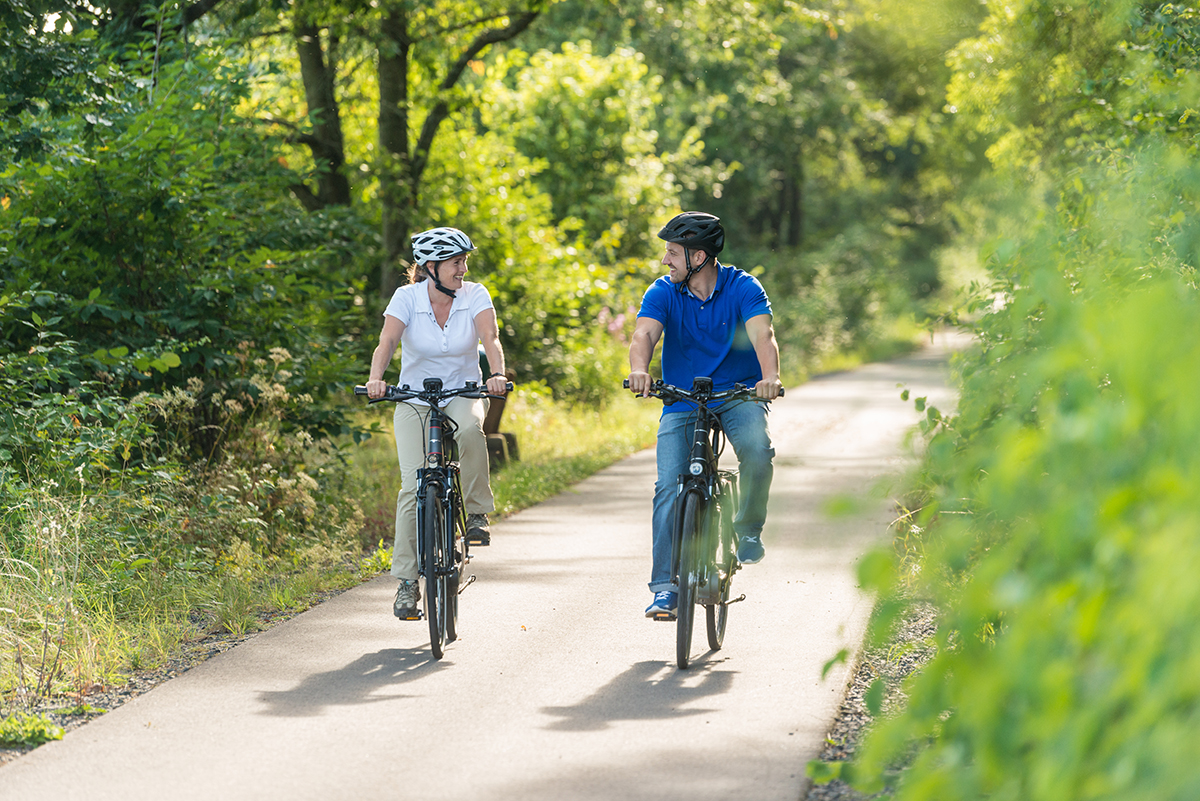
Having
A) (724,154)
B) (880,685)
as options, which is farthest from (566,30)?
(880,685)

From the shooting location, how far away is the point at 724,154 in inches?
1286

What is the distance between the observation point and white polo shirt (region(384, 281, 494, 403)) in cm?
649

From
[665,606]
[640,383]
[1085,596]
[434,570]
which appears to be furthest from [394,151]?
[1085,596]

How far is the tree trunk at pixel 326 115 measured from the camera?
15102 mm

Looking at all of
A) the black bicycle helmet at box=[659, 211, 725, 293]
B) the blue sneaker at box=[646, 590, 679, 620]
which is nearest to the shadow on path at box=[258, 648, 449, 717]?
the blue sneaker at box=[646, 590, 679, 620]

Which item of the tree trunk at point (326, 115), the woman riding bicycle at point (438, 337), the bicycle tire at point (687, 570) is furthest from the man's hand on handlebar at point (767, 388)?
the tree trunk at point (326, 115)

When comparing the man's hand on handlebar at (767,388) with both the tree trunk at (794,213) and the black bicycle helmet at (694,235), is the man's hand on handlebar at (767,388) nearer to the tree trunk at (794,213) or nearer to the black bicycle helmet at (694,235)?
the black bicycle helmet at (694,235)

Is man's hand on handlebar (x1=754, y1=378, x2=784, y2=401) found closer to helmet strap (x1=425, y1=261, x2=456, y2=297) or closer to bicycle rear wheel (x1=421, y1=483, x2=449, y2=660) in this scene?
bicycle rear wheel (x1=421, y1=483, x2=449, y2=660)

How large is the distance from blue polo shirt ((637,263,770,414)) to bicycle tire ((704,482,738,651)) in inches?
19.2

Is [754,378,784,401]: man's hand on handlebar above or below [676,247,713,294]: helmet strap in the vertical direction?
below

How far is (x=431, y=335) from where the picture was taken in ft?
21.3

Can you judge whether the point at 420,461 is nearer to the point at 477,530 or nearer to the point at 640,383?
the point at 477,530

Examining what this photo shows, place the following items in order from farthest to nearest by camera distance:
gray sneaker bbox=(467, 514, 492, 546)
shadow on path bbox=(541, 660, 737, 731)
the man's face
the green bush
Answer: gray sneaker bbox=(467, 514, 492, 546), the man's face, shadow on path bbox=(541, 660, 737, 731), the green bush

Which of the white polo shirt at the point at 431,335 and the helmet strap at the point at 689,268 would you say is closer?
the helmet strap at the point at 689,268
